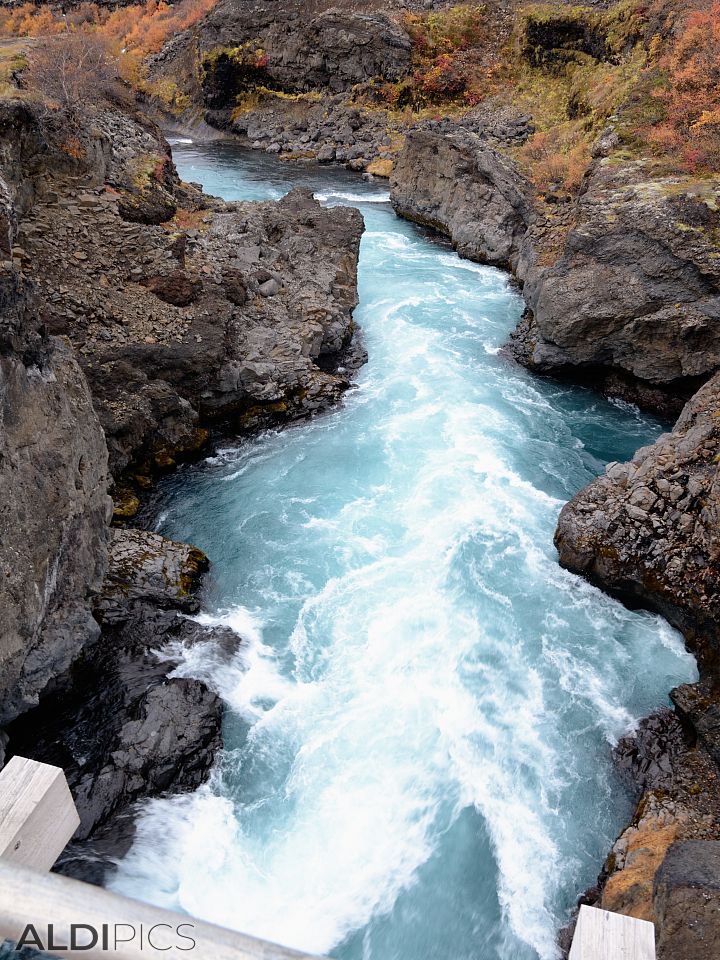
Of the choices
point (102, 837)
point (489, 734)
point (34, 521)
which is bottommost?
point (102, 837)

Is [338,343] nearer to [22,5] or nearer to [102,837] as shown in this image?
[102,837]

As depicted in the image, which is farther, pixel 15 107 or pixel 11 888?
pixel 15 107

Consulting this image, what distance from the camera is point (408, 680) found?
12.1m

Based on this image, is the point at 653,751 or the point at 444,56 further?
the point at 444,56

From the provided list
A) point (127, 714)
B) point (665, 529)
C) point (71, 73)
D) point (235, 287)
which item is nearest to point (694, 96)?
point (235, 287)

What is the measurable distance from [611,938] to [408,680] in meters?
10.5

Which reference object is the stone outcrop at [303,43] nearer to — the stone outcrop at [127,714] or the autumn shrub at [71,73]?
the autumn shrub at [71,73]

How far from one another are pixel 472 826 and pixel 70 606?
24.6 feet

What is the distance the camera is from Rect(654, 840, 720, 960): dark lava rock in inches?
274

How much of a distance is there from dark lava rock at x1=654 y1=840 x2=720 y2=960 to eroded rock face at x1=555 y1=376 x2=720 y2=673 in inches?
168

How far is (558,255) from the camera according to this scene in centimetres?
2267

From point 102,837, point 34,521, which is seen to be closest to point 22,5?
point 34,521

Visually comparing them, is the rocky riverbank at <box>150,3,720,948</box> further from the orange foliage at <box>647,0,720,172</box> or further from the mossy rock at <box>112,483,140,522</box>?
the mossy rock at <box>112,483,140,522</box>

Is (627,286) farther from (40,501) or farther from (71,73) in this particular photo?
(71,73)
